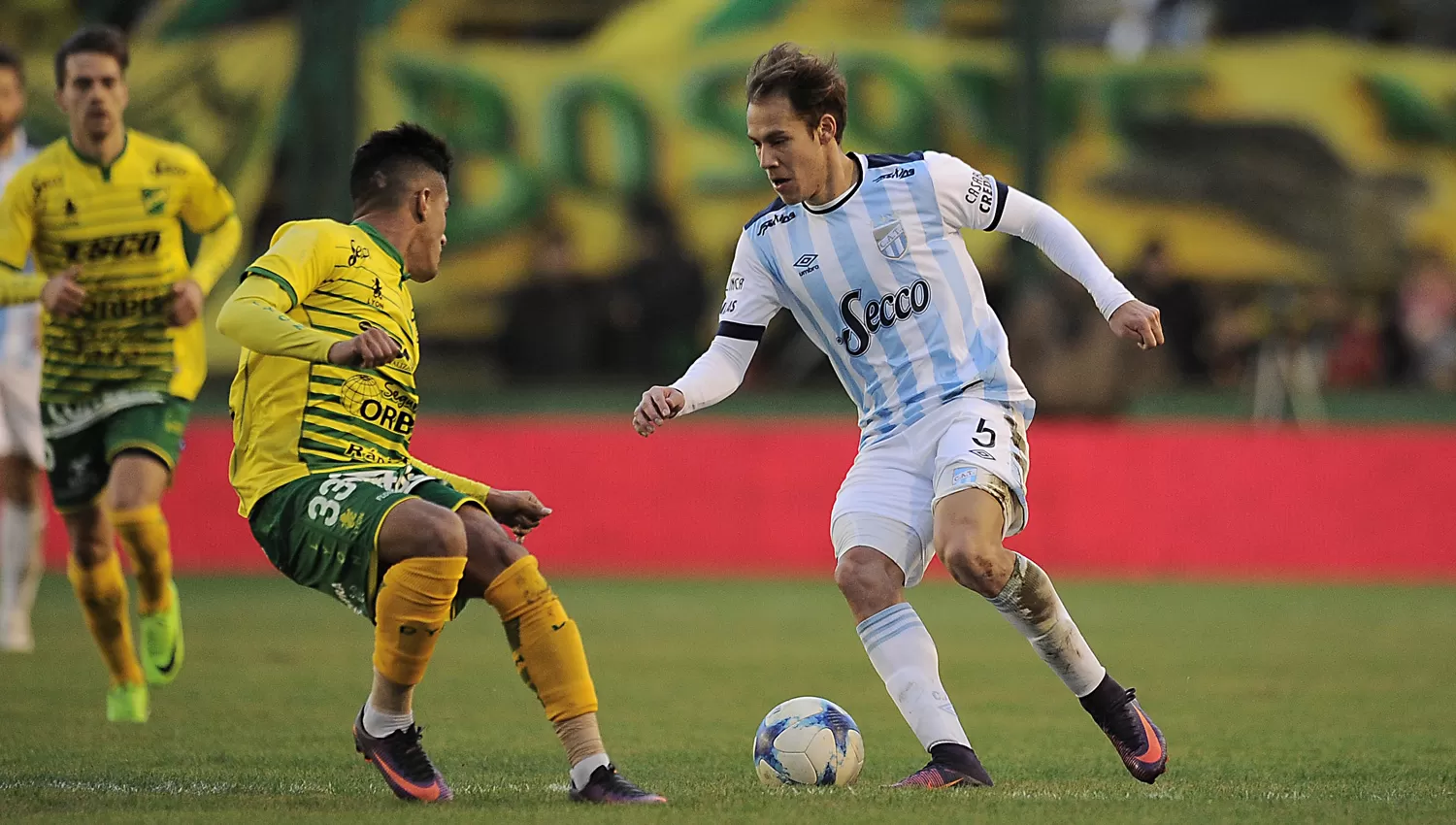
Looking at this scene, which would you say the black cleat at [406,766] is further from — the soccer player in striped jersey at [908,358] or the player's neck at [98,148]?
the player's neck at [98,148]

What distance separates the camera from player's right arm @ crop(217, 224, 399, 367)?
4.86 metres

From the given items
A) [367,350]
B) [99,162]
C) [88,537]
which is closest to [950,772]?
[367,350]

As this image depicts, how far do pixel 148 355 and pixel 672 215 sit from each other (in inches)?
378

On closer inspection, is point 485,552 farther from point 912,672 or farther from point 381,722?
point 912,672

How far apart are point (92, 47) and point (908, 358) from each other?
372 cm

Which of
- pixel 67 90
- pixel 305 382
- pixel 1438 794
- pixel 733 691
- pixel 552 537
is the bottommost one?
pixel 552 537

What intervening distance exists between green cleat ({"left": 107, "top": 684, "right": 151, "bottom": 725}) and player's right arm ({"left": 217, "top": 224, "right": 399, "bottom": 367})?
2.60 m

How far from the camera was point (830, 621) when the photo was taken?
11.5 meters

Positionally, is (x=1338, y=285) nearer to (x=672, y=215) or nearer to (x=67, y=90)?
(x=672, y=215)

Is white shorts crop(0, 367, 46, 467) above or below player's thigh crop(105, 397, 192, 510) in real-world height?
below

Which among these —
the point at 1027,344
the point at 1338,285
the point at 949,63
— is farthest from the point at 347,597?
the point at 1338,285

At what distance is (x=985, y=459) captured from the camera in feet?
18.2

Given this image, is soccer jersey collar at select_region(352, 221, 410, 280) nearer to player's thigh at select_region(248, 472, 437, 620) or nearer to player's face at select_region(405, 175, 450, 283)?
player's face at select_region(405, 175, 450, 283)

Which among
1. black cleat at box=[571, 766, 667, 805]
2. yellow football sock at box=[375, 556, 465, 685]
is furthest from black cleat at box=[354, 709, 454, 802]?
black cleat at box=[571, 766, 667, 805]
